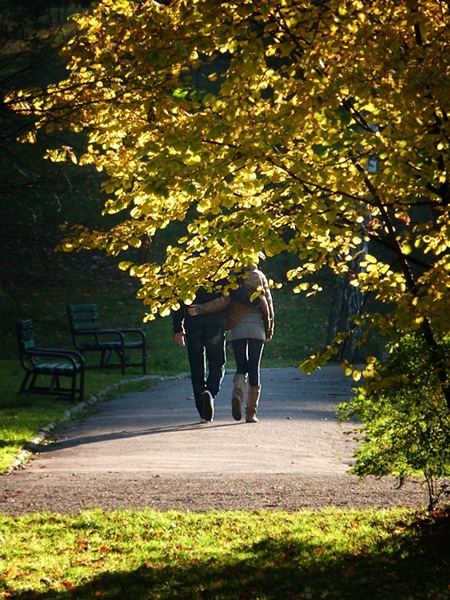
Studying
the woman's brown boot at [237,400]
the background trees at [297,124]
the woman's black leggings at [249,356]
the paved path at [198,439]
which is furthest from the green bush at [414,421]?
the woman's brown boot at [237,400]

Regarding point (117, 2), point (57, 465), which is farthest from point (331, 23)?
point (57, 465)

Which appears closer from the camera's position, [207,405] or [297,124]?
[297,124]

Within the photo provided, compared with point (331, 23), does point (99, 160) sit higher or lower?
lower

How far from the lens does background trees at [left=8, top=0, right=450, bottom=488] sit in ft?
18.8

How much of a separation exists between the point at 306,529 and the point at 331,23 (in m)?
3.66

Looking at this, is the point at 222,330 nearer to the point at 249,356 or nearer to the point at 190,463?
the point at 249,356

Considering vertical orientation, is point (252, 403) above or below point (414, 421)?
below

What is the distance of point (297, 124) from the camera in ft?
19.2

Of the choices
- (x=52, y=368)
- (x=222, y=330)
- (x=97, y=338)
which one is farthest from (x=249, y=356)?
(x=97, y=338)

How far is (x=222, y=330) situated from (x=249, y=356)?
1.78 feet

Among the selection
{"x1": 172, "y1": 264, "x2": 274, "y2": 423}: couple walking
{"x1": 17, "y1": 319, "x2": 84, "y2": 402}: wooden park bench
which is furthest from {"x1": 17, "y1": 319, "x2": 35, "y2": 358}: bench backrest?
{"x1": 172, "y1": 264, "x2": 274, "y2": 423}: couple walking

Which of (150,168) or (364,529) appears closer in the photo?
(150,168)

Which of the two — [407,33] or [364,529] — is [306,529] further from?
[407,33]

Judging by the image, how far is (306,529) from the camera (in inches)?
294
